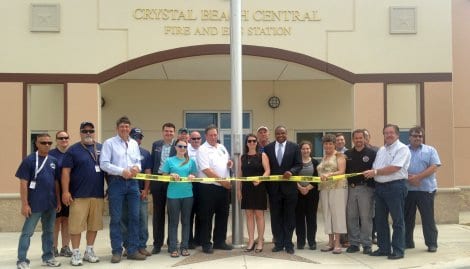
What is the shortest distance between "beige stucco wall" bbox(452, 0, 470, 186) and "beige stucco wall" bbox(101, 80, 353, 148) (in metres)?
2.83

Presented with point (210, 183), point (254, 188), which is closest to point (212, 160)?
point (210, 183)

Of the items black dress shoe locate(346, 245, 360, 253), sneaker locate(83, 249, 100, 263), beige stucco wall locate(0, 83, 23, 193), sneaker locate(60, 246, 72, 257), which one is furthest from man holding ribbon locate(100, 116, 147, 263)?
beige stucco wall locate(0, 83, 23, 193)

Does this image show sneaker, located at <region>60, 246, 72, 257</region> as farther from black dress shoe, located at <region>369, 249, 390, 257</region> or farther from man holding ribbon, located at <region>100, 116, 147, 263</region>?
black dress shoe, located at <region>369, 249, 390, 257</region>

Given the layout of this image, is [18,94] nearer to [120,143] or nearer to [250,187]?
[120,143]

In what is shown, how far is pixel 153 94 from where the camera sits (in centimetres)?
1498

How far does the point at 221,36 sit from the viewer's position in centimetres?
1157

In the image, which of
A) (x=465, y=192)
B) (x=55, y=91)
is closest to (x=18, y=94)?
(x=55, y=91)

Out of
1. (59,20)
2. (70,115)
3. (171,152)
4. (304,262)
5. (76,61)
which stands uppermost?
(59,20)

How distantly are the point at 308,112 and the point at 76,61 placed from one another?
22.6 ft

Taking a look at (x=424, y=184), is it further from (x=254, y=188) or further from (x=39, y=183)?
(x=39, y=183)

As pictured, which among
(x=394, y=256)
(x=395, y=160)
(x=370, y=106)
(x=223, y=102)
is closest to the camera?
(x=395, y=160)

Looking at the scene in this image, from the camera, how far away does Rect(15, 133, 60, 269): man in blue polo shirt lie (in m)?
7.31

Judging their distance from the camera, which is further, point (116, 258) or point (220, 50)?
point (220, 50)

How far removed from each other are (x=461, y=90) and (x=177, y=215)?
9484 mm
